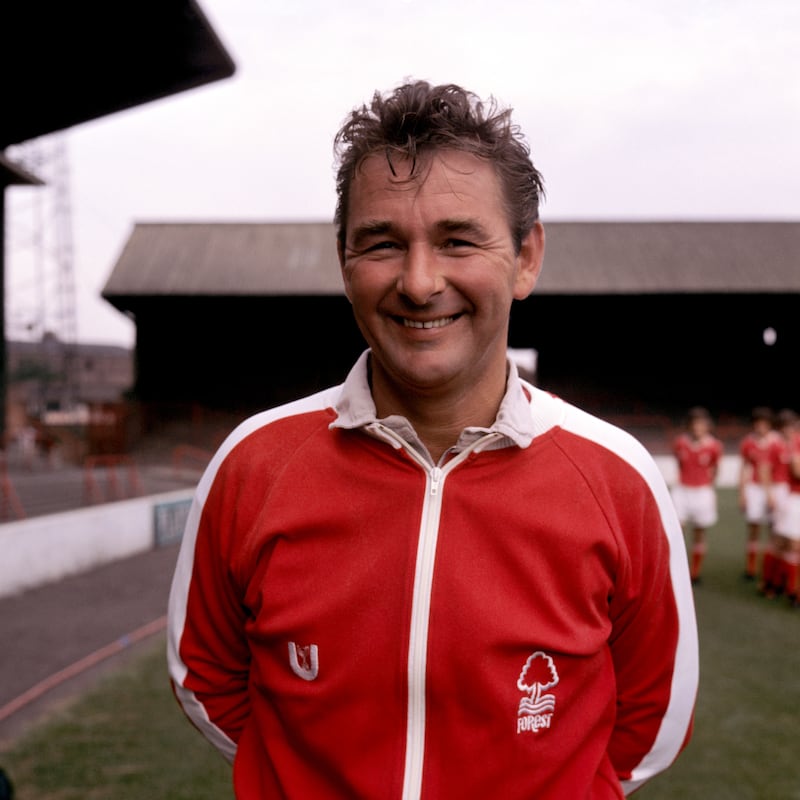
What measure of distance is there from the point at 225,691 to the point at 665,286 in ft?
70.7

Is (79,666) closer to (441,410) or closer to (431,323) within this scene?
(441,410)

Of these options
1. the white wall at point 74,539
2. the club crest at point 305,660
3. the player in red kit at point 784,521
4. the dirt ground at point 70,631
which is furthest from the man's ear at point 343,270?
the white wall at point 74,539

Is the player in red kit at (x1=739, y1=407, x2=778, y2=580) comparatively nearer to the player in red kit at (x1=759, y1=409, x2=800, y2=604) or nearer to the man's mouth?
the player in red kit at (x1=759, y1=409, x2=800, y2=604)

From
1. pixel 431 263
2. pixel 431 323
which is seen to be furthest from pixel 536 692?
pixel 431 263

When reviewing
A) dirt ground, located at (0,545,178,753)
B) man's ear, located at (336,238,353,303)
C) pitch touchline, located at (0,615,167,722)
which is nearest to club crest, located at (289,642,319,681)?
man's ear, located at (336,238,353,303)

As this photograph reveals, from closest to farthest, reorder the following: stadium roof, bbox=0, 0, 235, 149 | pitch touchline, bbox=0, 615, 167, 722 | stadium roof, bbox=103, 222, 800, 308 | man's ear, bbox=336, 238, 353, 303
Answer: man's ear, bbox=336, 238, 353, 303 < pitch touchline, bbox=0, 615, 167, 722 < stadium roof, bbox=0, 0, 235, 149 < stadium roof, bbox=103, 222, 800, 308

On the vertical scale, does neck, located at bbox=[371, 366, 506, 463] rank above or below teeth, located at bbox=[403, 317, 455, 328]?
below

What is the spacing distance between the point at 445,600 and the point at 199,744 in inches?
133

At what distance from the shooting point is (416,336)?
4.11ft

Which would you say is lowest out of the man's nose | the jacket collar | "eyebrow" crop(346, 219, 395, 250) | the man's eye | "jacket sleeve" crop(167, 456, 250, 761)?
"jacket sleeve" crop(167, 456, 250, 761)

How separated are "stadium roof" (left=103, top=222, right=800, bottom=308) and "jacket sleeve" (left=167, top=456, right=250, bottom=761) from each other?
18899 mm

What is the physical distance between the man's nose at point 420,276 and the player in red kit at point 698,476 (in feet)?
23.0

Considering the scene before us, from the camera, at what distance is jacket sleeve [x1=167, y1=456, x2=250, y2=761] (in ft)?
4.73

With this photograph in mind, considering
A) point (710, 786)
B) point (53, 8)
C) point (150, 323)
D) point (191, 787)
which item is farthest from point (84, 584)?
point (150, 323)
